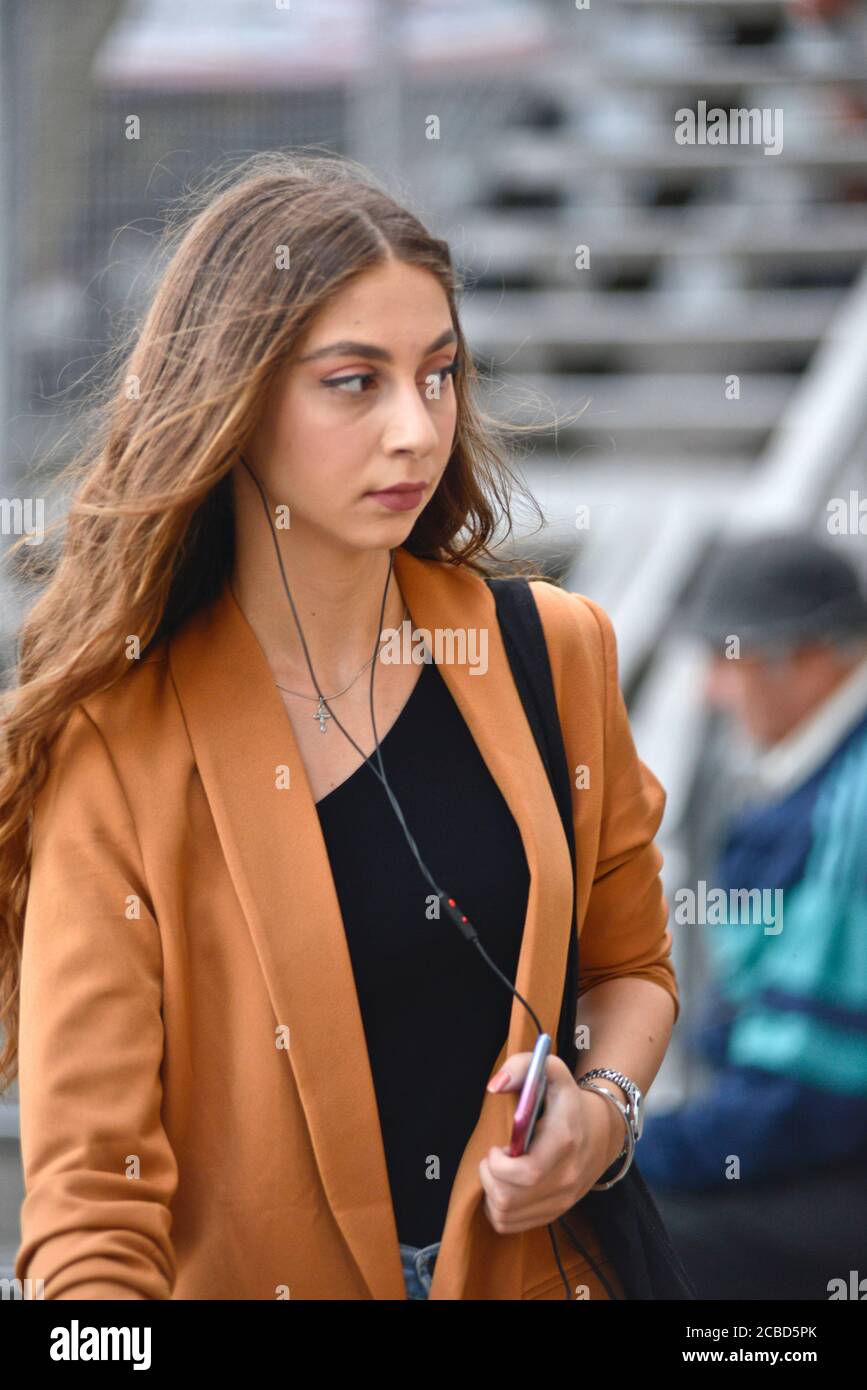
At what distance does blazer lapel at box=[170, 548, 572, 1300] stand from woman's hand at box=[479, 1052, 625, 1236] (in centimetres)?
5

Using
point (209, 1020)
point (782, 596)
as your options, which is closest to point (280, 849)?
point (209, 1020)

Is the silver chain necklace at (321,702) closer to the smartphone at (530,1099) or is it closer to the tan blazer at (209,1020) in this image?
the tan blazer at (209,1020)

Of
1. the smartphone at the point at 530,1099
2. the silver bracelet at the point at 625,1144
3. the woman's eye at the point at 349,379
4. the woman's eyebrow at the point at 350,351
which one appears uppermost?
the woman's eyebrow at the point at 350,351

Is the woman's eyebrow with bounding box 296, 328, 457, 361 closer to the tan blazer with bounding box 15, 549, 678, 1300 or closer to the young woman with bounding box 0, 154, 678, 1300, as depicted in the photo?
the young woman with bounding box 0, 154, 678, 1300

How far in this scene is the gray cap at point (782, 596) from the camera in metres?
3.56

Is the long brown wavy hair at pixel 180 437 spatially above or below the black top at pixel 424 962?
above

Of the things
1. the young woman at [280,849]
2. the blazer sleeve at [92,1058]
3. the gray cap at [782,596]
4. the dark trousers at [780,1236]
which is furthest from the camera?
the gray cap at [782,596]

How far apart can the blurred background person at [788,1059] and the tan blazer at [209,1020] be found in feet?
2.82

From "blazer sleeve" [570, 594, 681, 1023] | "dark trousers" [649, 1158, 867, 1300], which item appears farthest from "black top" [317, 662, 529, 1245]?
"dark trousers" [649, 1158, 867, 1300]

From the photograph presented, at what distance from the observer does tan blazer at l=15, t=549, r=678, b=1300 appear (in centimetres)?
188

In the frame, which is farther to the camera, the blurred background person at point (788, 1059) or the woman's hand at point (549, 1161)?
the blurred background person at point (788, 1059)

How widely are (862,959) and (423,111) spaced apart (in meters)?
5.47

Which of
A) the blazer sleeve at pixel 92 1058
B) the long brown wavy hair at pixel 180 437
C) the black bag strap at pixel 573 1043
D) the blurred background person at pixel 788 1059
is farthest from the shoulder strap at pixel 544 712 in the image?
the blurred background person at pixel 788 1059
